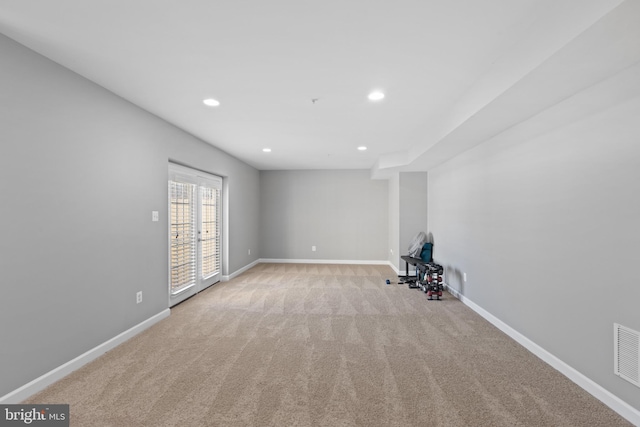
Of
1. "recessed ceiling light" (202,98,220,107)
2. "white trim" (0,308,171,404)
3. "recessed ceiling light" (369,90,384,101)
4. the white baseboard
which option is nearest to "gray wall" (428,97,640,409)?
the white baseboard

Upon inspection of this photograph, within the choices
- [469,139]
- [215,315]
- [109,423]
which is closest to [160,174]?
[215,315]

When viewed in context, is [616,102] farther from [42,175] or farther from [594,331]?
[42,175]

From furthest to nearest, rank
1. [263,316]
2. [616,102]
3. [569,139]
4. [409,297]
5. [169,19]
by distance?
[409,297] < [263,316] < [569,139] < [616,102] < [169,19]

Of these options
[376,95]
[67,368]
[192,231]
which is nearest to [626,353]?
[376,95]

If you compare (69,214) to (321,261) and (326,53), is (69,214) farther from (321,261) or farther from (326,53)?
(321,261)

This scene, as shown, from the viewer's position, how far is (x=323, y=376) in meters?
2.37

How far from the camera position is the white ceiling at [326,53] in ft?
5.46

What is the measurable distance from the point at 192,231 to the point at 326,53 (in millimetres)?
3453

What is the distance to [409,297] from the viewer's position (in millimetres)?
4641

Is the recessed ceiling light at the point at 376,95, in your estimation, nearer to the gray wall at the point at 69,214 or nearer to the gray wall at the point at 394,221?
the gray wall at the point at 69,214

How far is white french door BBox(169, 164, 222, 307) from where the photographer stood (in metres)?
4.05

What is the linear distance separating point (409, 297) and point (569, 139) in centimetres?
305

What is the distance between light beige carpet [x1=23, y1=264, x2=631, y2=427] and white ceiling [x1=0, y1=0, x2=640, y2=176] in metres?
2.22

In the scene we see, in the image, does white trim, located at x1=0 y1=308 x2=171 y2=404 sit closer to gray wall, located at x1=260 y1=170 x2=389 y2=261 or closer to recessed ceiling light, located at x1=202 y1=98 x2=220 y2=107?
recessed ceiling light, located at x1=202 y1=98 x2=220 y2=107
